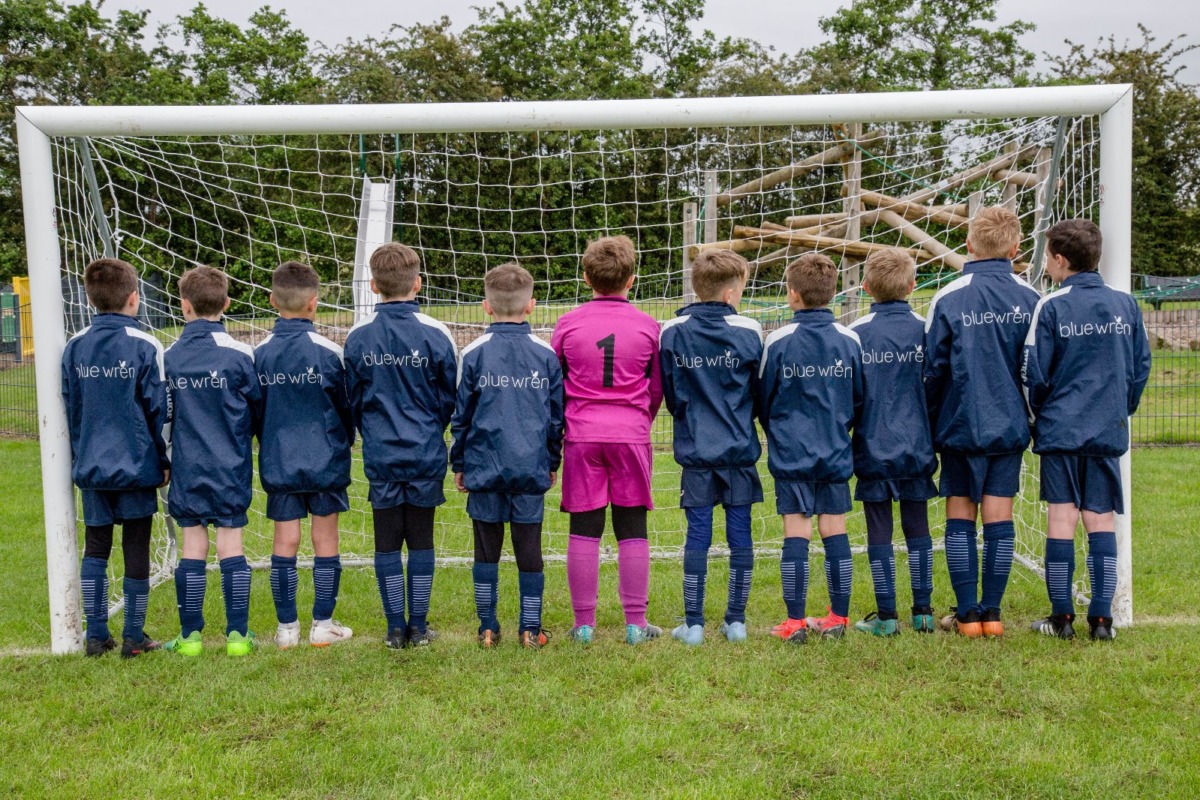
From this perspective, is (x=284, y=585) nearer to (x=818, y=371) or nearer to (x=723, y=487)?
(x=723, y=487)

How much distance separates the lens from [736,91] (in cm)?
2916

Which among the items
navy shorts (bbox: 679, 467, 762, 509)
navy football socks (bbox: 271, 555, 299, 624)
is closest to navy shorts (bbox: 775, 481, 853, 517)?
navy shorts (bbox: 679, 467, 762, 509)

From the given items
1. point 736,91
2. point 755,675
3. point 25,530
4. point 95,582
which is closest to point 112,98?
point 736,91

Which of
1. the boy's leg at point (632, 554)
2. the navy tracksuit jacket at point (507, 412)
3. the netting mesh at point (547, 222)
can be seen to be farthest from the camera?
the netting mesh at point (547, 222)

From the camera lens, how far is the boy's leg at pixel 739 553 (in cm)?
423

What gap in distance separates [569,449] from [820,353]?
46.8 inches

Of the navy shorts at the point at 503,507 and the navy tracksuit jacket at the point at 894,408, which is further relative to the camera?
the navy tracksuit jacket at the point at 894,408

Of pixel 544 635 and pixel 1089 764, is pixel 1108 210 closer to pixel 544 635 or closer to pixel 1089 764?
pixel 1089 764

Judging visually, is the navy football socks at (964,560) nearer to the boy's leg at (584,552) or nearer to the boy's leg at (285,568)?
the boy's leg at (584,552)

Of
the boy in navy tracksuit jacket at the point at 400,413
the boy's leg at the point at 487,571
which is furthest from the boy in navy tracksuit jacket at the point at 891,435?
the boy in navy tracksuit jacket at the point at 400,413

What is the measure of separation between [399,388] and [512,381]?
499mm

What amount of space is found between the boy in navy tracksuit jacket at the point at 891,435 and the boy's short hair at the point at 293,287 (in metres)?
2.53

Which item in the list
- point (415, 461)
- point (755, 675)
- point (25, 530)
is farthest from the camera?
point (25, 530)

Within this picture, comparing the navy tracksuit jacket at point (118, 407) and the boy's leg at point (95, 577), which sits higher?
the navy tracksuit jacket at point (118, 407)
